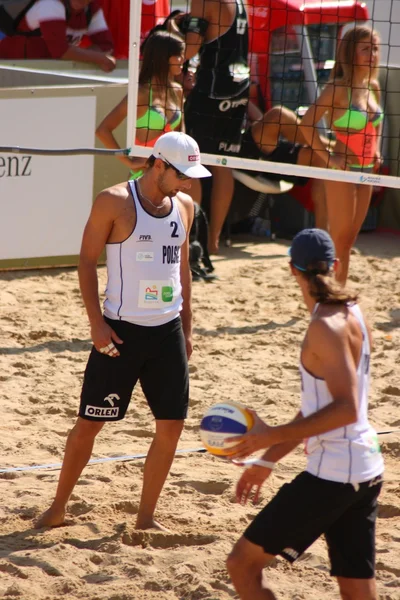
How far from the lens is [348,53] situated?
22.4ft

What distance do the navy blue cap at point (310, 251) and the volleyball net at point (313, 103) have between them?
3.30 meters

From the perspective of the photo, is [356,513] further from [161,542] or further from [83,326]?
[83,326]

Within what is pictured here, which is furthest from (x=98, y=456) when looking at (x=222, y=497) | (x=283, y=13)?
(x=283, y=13)

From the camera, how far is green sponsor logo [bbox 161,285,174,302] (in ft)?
13.4

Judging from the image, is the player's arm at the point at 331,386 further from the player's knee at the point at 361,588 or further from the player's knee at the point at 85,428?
the player's knee at the point at 85,428

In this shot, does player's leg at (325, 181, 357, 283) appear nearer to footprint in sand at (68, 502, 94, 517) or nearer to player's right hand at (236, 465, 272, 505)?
footprint in sand at (68, 502, 94, 517)

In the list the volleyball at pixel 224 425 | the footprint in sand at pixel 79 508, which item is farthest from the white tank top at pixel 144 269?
the footprint in sand at pixel 79 508

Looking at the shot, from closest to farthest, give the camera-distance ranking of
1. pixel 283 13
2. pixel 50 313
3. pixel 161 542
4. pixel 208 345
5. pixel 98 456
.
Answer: pixel 161 542
pixel 98 456
pixel 208 345
pixel 50 313
pixel 283 13

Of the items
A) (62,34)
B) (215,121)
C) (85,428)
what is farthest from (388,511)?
(62,34)

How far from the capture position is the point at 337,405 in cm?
295

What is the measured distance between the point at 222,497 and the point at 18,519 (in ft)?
3.26

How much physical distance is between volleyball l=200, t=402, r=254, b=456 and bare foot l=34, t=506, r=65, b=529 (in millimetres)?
1236

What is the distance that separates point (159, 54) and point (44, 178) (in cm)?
193

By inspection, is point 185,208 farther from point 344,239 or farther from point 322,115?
point 344,239
